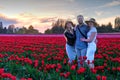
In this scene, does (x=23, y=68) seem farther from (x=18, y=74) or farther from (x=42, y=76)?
(x=42, y=76)

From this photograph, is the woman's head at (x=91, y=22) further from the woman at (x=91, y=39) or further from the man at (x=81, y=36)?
the man at (x=81, y=36)

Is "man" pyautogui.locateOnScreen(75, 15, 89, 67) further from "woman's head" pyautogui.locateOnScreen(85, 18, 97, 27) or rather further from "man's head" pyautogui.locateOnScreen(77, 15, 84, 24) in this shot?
"woman's head" pyautogui.locateOnScreen(85, 18, 97, 27)

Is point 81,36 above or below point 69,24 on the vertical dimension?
below

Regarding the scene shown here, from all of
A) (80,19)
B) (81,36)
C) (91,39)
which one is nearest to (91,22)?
(80,19)

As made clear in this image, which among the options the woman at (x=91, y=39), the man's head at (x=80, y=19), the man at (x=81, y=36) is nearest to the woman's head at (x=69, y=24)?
the man at (x=81, y=36)

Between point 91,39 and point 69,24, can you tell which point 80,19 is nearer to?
point 91,39

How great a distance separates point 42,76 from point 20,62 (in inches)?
124

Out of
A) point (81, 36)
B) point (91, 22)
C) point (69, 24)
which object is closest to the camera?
point (91, 22)

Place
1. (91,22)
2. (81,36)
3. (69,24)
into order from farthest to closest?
1. (69,24)
2. (81,36)
3. (91,22)

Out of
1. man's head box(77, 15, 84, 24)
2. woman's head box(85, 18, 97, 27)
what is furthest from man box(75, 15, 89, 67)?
woman's head box(85, 18, 97, 27)

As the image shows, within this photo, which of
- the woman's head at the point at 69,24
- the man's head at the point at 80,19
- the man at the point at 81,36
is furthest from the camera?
the woman's head at the point at 69,24

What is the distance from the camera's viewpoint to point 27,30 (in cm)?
7581

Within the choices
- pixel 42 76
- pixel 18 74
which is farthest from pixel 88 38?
pixel 18 74

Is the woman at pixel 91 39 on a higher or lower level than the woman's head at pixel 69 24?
lower
